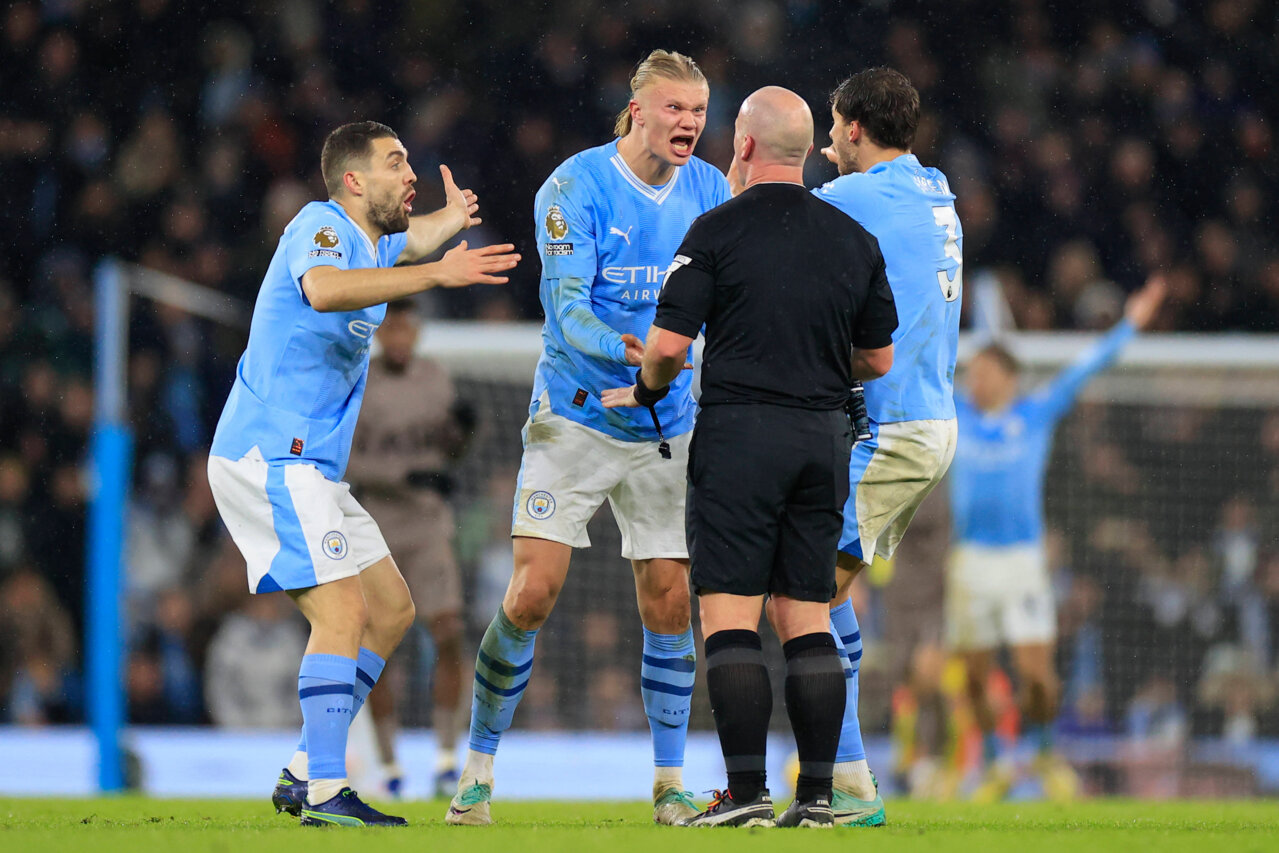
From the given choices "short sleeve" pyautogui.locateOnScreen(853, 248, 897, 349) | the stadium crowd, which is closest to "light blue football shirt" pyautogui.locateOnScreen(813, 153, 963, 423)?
"short sleeve" pyautogui.locateOnScreen(853, 248, 897, 349)

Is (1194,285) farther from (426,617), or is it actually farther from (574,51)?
(426,617)

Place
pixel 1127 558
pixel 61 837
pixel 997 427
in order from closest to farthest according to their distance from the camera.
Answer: pixel 61 837
pixel 997 427
pixel 1127 558

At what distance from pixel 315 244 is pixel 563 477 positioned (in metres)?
1.15

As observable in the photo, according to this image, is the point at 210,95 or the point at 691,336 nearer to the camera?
the point at 691,336

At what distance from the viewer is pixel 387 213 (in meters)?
5.52

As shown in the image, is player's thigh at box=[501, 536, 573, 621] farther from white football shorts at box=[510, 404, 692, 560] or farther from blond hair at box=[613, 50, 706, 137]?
blond hair at box=[613, 50, 706, 137]

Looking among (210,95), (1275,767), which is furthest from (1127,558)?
(210,95)

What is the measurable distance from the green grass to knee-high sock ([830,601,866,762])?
0.29 metres

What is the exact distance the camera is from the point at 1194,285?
1431 cm

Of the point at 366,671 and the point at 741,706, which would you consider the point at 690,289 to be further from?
the point at 366,671

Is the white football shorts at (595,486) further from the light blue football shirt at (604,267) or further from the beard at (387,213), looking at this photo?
the beard at (387,213)

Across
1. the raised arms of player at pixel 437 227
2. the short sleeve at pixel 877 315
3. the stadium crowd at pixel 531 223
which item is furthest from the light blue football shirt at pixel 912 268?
the stadium crowd at pixel 531 223

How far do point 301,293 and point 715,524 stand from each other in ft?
5.37

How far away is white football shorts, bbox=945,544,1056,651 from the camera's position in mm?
9781
